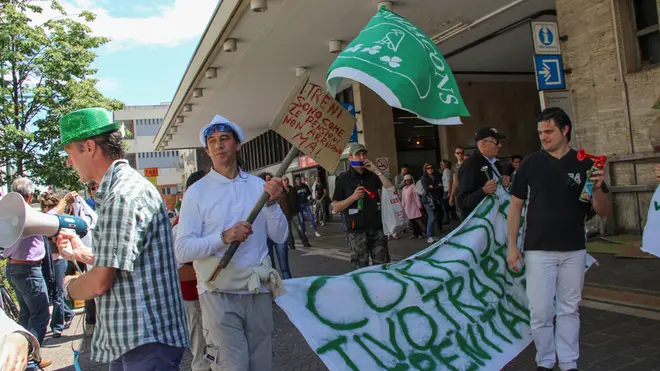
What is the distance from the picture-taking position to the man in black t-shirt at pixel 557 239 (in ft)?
11.4

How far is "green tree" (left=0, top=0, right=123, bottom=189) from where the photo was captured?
14570 millimetres

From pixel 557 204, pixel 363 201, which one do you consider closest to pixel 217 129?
pixel 557 204

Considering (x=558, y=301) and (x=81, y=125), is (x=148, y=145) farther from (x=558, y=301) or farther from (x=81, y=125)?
(x=81, y=125)

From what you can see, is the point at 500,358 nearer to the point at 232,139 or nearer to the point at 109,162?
the point at 232,139

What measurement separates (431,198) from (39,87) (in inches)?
486

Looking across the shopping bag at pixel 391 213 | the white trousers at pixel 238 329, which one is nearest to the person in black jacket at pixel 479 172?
the shopping bag at pixel 391 213

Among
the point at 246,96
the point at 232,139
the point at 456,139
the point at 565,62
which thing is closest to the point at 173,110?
the point at 246,96

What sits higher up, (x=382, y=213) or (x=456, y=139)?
(x=456, y=139)

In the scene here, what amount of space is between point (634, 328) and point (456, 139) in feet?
45.9

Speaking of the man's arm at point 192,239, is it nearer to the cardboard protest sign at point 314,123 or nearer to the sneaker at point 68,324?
the cardboard protest sign at point 314,123

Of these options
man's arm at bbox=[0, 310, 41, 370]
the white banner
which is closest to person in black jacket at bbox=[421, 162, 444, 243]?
the white banner

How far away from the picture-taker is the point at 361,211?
18.3 ft

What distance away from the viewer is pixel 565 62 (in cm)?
941

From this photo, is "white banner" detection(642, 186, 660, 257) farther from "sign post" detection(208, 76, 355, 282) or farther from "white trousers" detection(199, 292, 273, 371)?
"white trousers" detection(199, 292, 273, 371)
